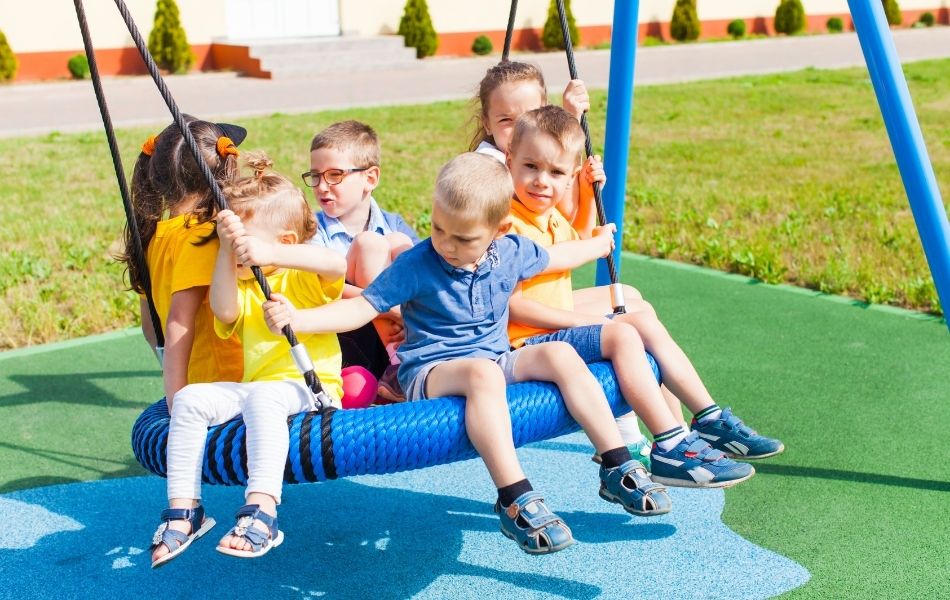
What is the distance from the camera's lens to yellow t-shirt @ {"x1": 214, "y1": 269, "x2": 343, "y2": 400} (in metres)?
2.83

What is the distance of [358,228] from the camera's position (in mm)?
3607

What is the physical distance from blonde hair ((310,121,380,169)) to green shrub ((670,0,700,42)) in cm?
→ 2089

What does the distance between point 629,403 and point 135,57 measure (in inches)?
654

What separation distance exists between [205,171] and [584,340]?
3.28ft

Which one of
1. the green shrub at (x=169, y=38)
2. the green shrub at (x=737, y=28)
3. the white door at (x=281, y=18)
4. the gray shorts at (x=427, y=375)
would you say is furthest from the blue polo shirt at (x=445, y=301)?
the green shrub at (x=737, y=28)

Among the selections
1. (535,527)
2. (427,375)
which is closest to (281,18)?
(427,375)

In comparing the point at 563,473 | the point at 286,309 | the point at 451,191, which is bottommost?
the point at 563,473

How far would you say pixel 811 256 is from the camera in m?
6.54

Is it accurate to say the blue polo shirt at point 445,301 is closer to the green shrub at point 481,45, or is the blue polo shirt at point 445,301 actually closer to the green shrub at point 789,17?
the green shrub at point 481,45

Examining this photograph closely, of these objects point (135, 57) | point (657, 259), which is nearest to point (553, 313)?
point (657, 259)

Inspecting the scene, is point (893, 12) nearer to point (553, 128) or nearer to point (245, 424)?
point (553, 128)

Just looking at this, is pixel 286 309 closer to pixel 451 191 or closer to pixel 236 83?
pixel 451 191

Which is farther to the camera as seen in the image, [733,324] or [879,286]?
[879,286]

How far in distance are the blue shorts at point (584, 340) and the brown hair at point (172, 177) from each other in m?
0.90
